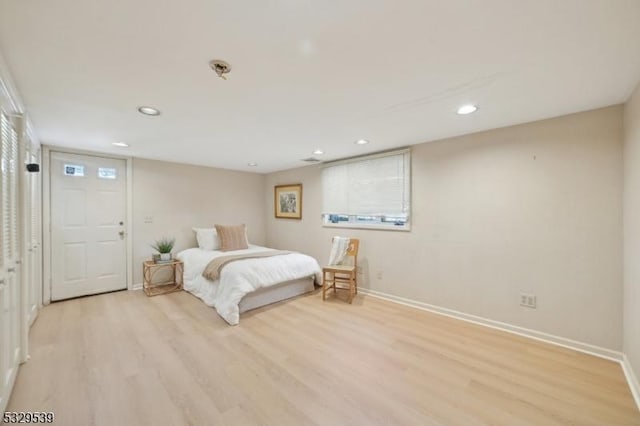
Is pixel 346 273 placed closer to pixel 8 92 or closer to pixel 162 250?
pixel 162 250

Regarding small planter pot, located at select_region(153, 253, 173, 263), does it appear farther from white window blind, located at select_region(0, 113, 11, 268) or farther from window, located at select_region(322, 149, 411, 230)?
window, located at select_region(322, 149, 411, 230)

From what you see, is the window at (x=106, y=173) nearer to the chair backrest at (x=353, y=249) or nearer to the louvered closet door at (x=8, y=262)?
the louvered closet door at (x=8, y=262)

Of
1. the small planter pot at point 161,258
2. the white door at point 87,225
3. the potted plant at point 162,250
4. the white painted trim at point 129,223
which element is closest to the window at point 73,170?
the white door at point 87,225

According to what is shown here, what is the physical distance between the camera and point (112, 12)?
1.16 m

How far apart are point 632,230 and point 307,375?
8.77 ft

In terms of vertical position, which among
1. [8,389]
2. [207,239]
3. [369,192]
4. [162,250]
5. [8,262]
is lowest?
[8,389]

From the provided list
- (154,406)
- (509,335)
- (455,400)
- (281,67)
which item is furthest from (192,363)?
(509,335)

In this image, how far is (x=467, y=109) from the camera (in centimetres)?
226

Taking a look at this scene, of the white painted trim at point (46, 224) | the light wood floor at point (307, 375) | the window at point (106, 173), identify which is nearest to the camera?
the light wood floor at point (307, 375)

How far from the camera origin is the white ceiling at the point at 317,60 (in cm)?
117

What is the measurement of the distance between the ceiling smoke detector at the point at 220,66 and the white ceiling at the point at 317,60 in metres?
0.03

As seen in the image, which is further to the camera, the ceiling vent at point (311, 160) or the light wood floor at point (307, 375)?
the ceiling vent at point (311, 160)

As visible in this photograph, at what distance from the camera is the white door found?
358 centimetres

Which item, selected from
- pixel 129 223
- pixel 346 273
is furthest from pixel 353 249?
pixel 129 223
